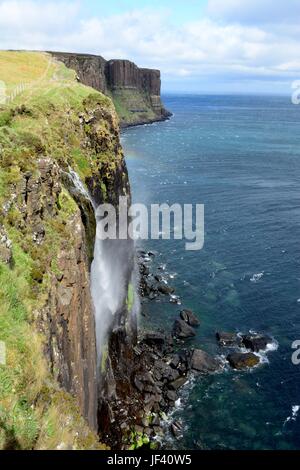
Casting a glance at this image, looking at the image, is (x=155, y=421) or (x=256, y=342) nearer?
(x=155, y=421)

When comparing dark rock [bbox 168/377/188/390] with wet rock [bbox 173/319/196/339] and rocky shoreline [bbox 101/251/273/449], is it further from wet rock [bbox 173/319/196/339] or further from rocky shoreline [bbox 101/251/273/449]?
wet rock [bbox 173/319/196/339]

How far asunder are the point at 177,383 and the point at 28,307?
31.2 metres

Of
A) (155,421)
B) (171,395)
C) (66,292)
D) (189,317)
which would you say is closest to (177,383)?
(171,395)

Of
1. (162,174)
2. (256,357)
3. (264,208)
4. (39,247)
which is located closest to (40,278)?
(39,247)

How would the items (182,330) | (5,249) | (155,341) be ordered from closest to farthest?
(5,249) → (155,341) → (182,330)

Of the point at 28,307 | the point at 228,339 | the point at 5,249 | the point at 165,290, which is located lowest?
the point at 228,339

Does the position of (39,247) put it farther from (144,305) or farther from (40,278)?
(144,305)

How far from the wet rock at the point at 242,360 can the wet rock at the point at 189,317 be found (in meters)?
7.55

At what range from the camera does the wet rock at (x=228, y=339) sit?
54.3m

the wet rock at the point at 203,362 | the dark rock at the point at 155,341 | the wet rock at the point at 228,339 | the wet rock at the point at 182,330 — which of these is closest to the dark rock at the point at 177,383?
the wet rock at the point at 203,362

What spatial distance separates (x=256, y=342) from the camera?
2079 inches

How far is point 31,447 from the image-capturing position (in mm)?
14797
